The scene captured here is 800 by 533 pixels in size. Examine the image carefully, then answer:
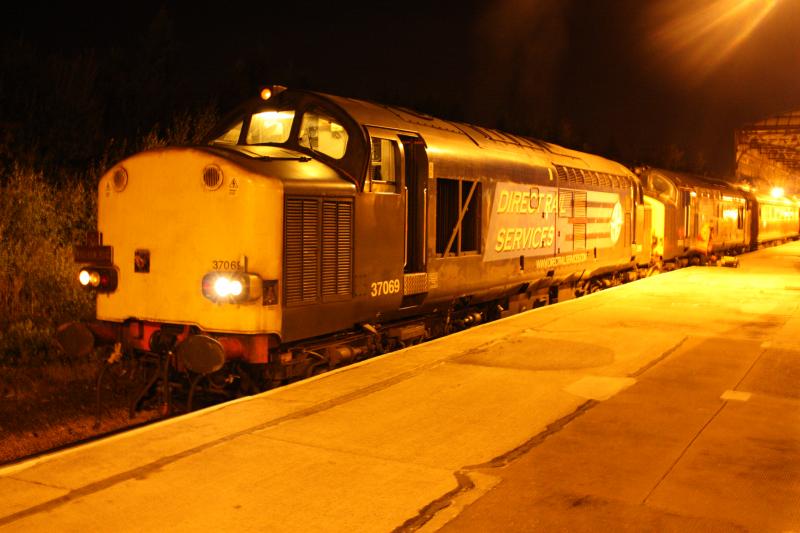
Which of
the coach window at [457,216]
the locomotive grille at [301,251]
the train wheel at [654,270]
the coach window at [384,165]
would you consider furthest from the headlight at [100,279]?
the train wheel at [654,270]

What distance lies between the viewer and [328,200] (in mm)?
7473

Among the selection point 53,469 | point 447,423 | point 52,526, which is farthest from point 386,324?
point 52,526

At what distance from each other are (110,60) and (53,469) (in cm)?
2410

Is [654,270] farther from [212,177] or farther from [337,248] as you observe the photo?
[212,177]

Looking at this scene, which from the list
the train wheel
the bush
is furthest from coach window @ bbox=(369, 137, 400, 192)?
the train wheel

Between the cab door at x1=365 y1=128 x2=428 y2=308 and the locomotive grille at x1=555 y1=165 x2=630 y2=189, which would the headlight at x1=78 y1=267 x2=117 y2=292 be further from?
the locomotive grille at x1=555 y1=165 x2=630 y2=189

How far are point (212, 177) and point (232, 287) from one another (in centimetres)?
106

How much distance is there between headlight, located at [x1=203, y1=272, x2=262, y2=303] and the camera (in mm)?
6715

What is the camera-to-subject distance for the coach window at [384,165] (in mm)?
8242

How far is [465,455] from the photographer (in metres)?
5.46

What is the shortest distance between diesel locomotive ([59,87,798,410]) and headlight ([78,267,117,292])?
0.01 metres

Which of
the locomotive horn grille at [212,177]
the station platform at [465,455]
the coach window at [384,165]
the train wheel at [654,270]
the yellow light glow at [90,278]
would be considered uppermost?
the coach window at [384,165]

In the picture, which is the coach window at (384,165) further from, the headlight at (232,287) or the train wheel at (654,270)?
the train wheel at (654,270)

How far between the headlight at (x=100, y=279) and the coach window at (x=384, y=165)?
110 inches
